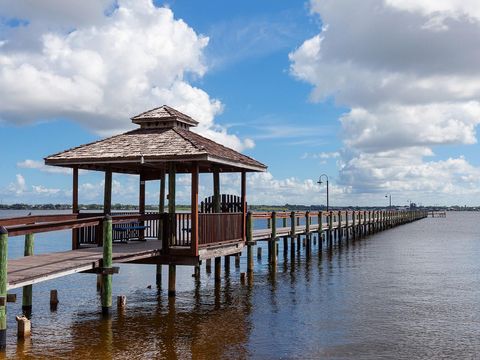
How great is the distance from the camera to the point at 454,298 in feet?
58.1

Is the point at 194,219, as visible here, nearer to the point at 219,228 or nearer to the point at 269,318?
the point at 219,228

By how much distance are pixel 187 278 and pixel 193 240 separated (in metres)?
7.34

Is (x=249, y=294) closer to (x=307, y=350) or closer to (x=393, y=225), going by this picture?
(x=307, y=350)

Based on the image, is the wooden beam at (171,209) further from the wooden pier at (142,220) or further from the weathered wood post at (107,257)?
the weathered wood post at (107,257)

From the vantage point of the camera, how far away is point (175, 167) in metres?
17.3

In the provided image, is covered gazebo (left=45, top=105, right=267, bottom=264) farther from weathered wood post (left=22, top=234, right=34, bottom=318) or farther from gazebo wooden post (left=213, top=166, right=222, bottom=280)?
weathered wood post (left=22, top=234, right=34, bottom=318)

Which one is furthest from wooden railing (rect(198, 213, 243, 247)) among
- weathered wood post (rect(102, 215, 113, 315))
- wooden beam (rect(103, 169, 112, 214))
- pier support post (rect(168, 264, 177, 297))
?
wooden beam (rect(103, 169, 112, 214))

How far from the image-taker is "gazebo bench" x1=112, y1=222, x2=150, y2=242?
57.1 feet

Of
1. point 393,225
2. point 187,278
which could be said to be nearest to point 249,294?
point 187,278

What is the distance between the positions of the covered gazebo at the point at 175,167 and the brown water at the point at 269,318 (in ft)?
5.92

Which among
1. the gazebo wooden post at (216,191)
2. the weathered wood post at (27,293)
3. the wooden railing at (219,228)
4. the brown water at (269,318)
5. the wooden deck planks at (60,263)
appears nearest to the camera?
the wooden deck planks at (60,263)

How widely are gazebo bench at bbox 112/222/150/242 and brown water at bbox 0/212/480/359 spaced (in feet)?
6.23

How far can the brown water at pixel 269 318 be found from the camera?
11.0 m

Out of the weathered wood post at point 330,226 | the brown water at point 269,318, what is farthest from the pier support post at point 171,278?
the weathered wood post at point 330,226
